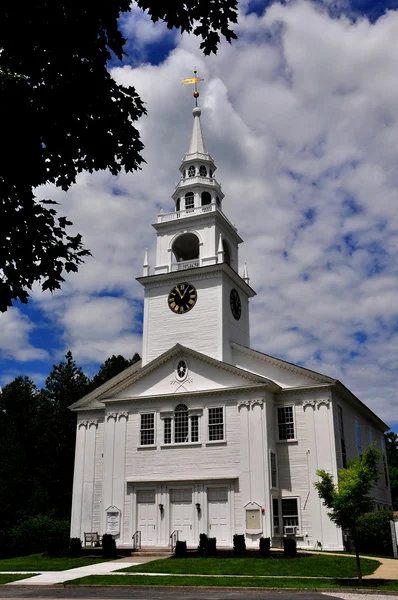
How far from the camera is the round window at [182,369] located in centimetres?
3458

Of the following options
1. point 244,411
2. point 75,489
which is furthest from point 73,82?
point 75,489

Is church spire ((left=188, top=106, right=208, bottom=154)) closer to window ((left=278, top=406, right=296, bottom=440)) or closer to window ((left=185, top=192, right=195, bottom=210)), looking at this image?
window ((left=185, top=192, right=195, bottom=210))

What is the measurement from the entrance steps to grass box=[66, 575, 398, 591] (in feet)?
25.2

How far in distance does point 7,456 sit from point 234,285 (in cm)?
3112

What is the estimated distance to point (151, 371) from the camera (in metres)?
35.4

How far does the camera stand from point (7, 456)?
5609 centimetres

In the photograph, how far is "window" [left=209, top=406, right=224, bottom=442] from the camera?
3238cm

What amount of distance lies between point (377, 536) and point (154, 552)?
1142 cm

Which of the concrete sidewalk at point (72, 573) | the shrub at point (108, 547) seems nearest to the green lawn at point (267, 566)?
the concrete sidewalk at point (72, 573)

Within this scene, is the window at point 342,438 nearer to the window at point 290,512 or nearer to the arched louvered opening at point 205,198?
the window at point 290,512

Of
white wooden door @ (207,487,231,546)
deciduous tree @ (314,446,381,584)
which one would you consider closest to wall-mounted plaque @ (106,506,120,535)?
white wooden door @ (207,487,231,546)

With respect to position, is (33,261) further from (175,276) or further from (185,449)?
(175,276)

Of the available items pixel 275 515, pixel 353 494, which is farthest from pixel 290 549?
pixel 353 494

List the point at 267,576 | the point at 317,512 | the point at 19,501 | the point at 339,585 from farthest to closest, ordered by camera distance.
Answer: the point at 19,501, the point at 317,512, the point at 267,576, the point at 339,585
